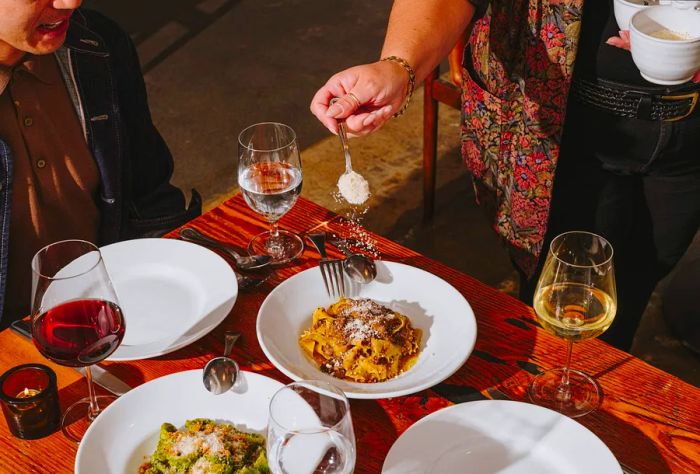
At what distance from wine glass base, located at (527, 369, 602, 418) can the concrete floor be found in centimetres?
154

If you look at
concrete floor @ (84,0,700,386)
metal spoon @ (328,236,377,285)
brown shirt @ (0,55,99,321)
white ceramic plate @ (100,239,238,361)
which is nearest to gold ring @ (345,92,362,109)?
metal spoon @ (328,236,377,285)

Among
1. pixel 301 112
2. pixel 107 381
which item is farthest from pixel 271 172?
pixel 301 112

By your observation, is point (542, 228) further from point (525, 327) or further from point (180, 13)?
point (180, 13)

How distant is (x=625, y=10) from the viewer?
1622 mm

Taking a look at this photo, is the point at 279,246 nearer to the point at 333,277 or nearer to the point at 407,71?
the point at 333,277

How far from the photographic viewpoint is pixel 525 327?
1.48 m

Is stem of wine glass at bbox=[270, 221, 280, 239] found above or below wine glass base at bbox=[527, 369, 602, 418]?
below

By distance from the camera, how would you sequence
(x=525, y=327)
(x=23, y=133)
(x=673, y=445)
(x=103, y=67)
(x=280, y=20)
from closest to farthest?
(x=673, y=445)
(x=525, y=327)
(x=23, y=133)
(x=103, y=67)
(x=280, y=20)

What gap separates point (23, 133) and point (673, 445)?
1.44 metres

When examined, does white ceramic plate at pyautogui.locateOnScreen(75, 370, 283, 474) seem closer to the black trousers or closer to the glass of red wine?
the glass of red wine

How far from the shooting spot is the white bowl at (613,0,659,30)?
161 centimetres

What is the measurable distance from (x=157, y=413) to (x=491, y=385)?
1.76ft

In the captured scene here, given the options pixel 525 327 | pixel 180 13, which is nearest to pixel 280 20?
pixel 180 13

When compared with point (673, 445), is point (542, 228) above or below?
below
